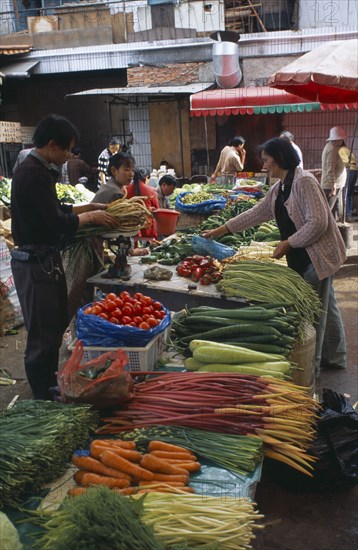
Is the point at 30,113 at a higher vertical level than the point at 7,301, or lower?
higher

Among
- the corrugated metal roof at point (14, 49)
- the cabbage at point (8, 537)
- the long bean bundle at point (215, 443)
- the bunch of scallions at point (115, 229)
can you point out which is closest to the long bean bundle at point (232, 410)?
the long bean bundle at point (215, 443)

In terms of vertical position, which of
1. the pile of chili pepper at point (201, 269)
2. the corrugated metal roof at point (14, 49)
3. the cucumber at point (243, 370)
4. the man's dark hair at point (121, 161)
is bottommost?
the pile of chili pepper at point (201, 269)

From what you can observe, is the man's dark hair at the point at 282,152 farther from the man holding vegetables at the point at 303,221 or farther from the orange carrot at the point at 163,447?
the orange carrot at the point at 163,447

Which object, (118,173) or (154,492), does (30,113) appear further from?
(154,492)

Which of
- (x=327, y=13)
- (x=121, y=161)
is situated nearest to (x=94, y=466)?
(x=121, y=161)

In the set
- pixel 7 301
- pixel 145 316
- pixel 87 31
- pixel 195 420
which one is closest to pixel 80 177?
pixel 87 31

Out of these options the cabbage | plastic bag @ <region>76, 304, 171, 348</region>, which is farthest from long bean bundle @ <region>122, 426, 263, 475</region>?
the cabbage

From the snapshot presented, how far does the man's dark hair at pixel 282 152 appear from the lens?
449 centimetres

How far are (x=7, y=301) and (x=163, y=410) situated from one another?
4840 millimetres

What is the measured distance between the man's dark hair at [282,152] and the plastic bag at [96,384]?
8.08 feet

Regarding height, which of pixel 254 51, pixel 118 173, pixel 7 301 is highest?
pixel 254 51

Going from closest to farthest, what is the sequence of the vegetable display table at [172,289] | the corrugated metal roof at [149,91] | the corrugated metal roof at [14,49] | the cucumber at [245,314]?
the cucumber at [245,314] < the vegetable display table at [172,289] < the corrugated metal roof at [149,91] < the corrugated metal roof at [14,49]

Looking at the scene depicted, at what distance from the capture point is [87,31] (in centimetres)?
1620

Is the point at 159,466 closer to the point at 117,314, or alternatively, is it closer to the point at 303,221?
the point at 117,314
